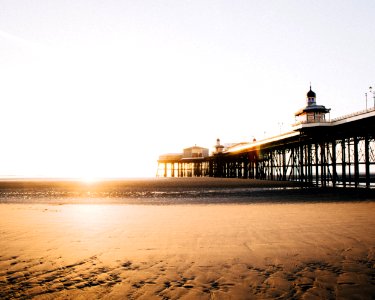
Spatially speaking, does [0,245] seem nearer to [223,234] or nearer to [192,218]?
[223,234]

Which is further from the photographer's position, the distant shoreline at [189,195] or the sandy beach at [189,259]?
the distant shoreline at [189,195]

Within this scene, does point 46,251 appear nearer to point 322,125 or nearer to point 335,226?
point 335,226

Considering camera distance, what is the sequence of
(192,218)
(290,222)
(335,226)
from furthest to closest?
(192,218) < (290,222) < (335,226)

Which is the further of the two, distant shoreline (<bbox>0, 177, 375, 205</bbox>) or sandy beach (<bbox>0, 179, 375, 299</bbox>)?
distant shoreline (<bbox>0, 177, 375, 205</bbox>)

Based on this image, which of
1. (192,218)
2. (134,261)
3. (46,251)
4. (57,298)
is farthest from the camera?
(192,218)

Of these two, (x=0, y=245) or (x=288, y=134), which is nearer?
(x=0, y=245)

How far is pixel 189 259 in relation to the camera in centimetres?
545

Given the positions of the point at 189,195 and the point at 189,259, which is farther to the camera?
the point at 189,195

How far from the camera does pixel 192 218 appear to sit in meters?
10.2

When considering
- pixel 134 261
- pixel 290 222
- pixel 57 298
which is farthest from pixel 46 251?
pixel 290 222

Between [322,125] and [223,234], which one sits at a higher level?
[322,125]

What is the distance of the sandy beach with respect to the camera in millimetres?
4047

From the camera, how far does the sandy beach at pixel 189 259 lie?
13.3ft

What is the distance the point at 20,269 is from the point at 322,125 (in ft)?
94.6
